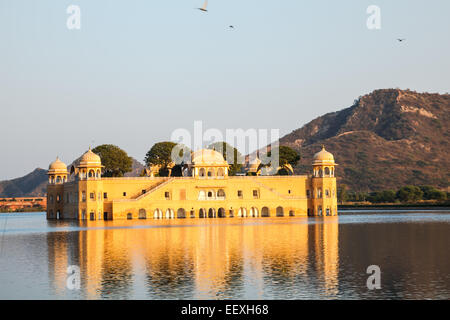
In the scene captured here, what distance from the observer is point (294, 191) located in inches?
3546

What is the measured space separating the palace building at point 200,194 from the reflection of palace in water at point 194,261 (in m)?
27.4

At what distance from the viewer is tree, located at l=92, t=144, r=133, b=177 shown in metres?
98.9

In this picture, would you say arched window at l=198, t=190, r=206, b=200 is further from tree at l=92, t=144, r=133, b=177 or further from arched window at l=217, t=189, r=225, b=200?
tree at l=92, t=144, r=133, b=177

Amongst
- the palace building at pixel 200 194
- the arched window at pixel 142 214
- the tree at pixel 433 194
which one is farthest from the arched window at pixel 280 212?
the tree at pixel 433 194

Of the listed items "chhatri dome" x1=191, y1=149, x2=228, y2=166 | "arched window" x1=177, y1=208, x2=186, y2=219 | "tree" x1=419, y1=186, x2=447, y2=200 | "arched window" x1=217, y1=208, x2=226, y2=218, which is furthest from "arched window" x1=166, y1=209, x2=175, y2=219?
"tree" x1=419, y1=186, x2=447, y2=200

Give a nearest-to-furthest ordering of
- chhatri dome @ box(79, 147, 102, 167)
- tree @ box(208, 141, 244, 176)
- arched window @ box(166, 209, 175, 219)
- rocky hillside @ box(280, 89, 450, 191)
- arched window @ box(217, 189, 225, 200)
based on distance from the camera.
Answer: chhatri dome @ box(79, 147, 102, 167) → arched window @ box(166, 209, 175, 219) → arched window @ box(217, 189, 225, 200) → tree @ box(208, 141, 244, 176) → rocky hillside @ box(280, 89, 450, 191)

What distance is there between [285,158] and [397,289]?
262 feet

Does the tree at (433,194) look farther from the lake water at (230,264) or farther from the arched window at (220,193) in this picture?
the lake water at (230,264)

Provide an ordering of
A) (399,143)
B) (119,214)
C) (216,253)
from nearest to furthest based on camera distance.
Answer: (216,253) < (119,214) < (399,143)

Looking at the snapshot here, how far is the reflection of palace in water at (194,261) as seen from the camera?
27219 millimetres

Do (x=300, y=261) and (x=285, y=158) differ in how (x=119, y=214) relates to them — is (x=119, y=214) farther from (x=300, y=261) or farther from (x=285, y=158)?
(x=300, y=261)

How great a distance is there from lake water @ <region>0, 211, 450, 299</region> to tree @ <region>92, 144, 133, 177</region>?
143ft

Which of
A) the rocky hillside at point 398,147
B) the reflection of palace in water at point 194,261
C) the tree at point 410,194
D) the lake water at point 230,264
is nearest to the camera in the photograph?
the lake water at point 230,264
